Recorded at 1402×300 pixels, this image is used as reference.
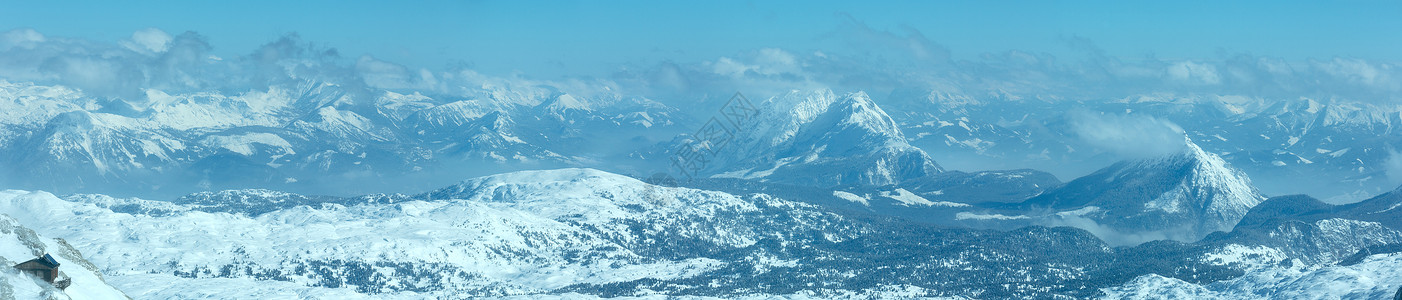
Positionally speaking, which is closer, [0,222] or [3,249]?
[3,249]

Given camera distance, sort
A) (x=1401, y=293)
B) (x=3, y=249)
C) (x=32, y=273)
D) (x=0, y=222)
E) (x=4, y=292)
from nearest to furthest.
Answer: (x=4, y=292) < (x=32, y=273) < (x=3, y=249) < (x=0, y=222) < (x=1401, y=293)

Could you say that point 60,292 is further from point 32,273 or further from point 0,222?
point 0,222

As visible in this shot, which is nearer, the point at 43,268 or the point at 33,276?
the point at 33,276

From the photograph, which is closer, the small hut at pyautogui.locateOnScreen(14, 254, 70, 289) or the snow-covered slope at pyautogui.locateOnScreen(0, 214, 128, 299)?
the snow-covered slope at pyautogui.locateOnScreen(0, 214, 128, 299)

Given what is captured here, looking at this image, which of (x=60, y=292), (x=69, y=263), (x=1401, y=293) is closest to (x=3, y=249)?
(x=69, y=263)
